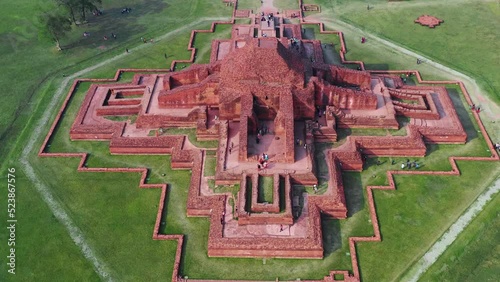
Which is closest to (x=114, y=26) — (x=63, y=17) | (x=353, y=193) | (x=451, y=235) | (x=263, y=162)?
(x=63, y=17)

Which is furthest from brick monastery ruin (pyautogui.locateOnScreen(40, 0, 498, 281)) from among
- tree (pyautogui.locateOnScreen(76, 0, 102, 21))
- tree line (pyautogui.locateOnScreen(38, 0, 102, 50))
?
tree (pyautogui.locateOnScreen(76, 0, 102, 21))

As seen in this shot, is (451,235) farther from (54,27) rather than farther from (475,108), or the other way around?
(54,27)

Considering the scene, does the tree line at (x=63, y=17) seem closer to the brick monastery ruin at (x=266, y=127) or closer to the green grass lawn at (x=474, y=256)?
the brick monastery ruin at (x=266, y=127)

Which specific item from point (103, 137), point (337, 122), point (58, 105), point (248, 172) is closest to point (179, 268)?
point (248, 172)

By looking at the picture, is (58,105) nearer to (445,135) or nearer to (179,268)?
(179,268)

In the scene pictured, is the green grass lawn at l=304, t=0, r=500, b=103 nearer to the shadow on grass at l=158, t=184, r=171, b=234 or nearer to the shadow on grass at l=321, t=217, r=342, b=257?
the shadow on grass at l=321, t=217, r=342, b=257

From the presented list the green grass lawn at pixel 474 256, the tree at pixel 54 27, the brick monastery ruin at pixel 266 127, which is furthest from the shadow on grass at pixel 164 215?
the tree at pixel 54 27
